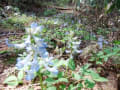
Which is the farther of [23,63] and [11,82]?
[11,82]

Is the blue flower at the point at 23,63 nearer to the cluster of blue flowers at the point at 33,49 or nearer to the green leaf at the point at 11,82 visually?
the cluster of blue flowers at the point at 33,49

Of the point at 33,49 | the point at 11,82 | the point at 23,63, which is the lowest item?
the point at 11,82

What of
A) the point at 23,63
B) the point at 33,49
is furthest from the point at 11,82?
the point at 33,49

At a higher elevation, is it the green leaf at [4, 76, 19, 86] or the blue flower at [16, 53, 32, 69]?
the blue flower at [16, 53, 32, 69]

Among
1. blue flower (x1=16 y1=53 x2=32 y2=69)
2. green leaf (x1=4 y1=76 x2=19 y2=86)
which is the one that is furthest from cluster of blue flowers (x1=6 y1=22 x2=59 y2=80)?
green leaf (x1=4 y1=76 x2=19 y2=86)

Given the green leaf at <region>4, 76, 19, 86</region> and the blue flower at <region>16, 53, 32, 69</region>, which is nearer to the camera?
the blue flower at <region>16, 53, 32, 69</region>

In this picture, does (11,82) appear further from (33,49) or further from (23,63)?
(33,49)

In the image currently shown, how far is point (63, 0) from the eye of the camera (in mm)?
19781

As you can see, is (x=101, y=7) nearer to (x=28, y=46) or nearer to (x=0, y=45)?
(x=0, y=45)

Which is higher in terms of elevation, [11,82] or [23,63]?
[23,63]

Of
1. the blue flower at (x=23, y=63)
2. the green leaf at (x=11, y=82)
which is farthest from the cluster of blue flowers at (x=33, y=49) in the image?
the green leaf at (x=11, y=82)

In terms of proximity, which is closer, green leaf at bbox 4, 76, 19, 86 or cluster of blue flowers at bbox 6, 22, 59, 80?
cluster of blue flowers at bbox 6, 22, 59, 80

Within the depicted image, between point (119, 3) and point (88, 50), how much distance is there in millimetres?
2519

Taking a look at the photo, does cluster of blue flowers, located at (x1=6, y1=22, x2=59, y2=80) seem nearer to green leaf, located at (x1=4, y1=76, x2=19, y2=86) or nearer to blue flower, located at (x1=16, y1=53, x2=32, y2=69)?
blue flower, located at (x1=16, y1=53, x2=32, y2=69)
